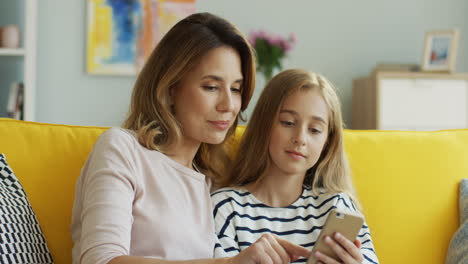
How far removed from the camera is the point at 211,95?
56.9 inches

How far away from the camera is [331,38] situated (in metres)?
4.59

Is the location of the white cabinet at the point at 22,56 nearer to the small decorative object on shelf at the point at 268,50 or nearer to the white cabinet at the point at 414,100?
the small decorative object on shelf at the point at 268,50

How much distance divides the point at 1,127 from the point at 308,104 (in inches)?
32.1

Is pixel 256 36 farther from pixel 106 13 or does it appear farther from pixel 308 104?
pixel 308 104

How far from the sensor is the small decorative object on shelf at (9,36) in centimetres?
387

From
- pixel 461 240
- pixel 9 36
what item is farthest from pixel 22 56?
pixel 461 240

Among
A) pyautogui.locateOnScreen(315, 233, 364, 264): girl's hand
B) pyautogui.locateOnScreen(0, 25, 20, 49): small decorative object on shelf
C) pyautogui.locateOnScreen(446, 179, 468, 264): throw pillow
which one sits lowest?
pyautogui.locateOnScreen(446, 179, 468, 264): throw pillow

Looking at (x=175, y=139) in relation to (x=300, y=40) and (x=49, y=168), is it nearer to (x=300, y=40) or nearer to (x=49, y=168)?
(x=49, y=168)

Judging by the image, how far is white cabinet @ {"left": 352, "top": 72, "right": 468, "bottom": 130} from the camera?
414 cm

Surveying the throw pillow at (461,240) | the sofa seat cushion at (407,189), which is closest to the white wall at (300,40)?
the sofa seat cushion at (407,189)

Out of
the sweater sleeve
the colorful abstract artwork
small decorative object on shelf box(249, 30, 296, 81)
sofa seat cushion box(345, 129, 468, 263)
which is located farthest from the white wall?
the sweater sleeve

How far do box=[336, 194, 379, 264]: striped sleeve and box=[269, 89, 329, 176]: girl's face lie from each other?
0.44 feet

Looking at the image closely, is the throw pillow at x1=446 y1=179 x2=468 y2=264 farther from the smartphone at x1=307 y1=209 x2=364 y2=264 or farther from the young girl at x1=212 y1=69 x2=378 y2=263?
the smartphone at x1=307 y1=209 x2=364 y2=264

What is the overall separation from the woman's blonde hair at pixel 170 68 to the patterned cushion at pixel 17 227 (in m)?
0.31
